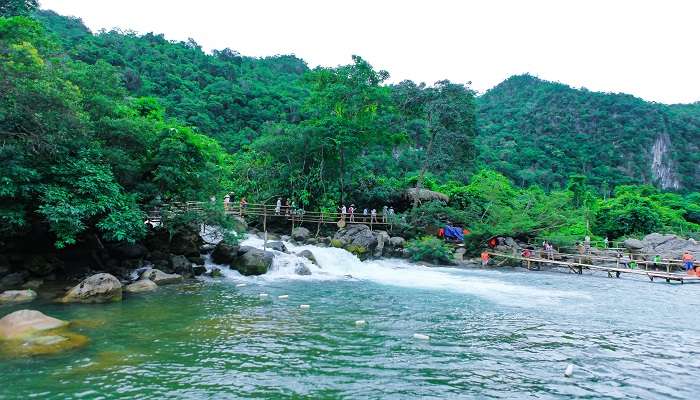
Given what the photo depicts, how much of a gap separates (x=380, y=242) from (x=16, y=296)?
17721mm

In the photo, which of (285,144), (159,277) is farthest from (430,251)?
(159,277)

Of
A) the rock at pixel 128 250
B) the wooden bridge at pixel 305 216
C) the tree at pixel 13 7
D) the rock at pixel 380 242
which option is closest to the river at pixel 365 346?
the rock at pixel 128 250

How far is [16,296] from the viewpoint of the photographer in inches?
506

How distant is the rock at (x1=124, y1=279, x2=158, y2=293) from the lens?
14734 mm

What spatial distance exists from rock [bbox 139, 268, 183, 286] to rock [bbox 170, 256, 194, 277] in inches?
43.5

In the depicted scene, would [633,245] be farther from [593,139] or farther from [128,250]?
[593,139]

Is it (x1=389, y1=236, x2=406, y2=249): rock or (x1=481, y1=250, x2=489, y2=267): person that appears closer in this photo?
(x1=481, y1=250, x2=489, y2=267): person

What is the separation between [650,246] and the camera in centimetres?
3256

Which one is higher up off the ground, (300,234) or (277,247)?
(300,234)

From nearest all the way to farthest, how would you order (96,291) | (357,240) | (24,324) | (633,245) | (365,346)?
1. (24,324)
2. (365,346)
3. (96,291)
4. (357,240)
5. (633,245)

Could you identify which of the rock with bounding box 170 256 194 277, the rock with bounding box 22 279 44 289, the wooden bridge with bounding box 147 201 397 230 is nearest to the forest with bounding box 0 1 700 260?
the wooden bridge with bounding box 147 201 397 230

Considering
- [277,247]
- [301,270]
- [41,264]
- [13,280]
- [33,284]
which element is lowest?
[33,284]

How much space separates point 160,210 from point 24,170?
546 cm

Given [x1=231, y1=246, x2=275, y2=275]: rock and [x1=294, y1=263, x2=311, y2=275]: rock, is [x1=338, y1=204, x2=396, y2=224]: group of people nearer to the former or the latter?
[x1=294, y1=263, x2=311, y2=275]: rock
